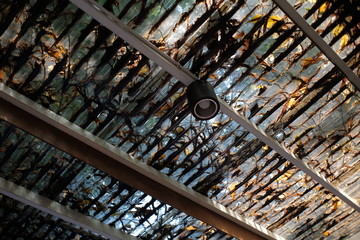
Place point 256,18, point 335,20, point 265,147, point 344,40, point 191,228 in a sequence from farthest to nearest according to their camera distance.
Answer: point 191,228
point 265,147
point 344,40
point 335,20
point 256,18

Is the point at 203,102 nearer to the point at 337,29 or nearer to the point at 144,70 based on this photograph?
the point at 144,70

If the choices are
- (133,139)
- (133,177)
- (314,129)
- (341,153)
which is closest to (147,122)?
(133,139)

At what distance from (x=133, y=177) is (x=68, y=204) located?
1137 millimetres

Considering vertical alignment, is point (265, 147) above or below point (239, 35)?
below

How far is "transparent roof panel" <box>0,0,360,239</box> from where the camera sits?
3.81 metres

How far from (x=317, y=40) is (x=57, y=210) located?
10.9 feet

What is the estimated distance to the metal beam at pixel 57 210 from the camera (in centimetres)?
489

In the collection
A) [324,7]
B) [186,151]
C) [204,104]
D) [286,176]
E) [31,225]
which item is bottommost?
[204,104]

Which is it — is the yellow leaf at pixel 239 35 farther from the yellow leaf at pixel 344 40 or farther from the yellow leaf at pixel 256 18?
the yellow leaf at pixel 344 40

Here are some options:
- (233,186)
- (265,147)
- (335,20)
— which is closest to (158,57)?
(335,20)

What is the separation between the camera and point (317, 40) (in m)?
3.91

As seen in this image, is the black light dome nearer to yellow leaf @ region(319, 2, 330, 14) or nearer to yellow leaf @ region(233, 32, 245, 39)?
yellow leaf @ region(233, 32, 245, 39)

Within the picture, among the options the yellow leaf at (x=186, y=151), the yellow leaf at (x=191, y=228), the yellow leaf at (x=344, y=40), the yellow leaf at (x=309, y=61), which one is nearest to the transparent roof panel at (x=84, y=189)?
the yellow leaf at (x=191, y=228)

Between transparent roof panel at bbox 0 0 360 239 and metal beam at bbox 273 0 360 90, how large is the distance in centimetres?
12
